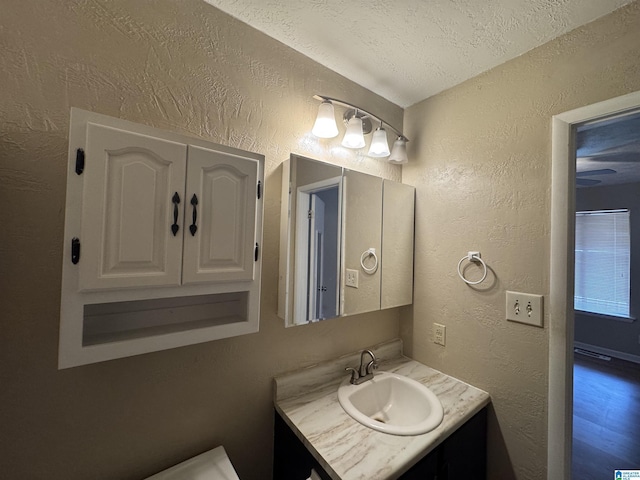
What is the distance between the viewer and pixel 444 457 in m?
0.98

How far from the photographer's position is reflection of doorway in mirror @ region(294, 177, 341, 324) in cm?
110

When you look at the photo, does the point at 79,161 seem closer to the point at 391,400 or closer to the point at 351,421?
the point at 351,421

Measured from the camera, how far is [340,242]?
1250 mm

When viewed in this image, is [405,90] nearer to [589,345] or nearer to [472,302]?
[472,302]

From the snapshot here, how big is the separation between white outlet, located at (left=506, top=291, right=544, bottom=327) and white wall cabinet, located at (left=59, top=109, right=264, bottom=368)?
43.2 inches

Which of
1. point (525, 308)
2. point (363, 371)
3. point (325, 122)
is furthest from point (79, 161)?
point (525, 308)

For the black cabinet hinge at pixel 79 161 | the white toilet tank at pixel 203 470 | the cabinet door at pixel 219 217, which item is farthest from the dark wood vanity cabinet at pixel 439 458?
the black cabinet hinge at pixel 79 161

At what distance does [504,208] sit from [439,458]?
1060 mm

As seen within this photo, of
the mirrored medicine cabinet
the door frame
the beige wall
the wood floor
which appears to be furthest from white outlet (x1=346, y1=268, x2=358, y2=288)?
the wood floor

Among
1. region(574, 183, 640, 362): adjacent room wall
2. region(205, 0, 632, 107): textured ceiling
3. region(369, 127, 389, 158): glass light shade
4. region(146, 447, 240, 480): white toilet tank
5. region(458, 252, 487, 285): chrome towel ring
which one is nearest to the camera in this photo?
region(146, 447, 240, 480): white toilet tank

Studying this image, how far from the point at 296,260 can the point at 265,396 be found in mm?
591

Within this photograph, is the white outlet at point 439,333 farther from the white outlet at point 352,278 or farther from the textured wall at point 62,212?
the textured wall at point 62,212

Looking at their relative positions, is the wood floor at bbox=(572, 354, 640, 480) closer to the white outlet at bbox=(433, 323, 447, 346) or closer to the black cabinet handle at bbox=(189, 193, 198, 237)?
the white outlet at bbox=(433, 323, 447, 346)

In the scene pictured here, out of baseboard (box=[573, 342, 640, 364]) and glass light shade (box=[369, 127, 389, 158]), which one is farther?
baseboard (box=[573, 342, 640, 364])
